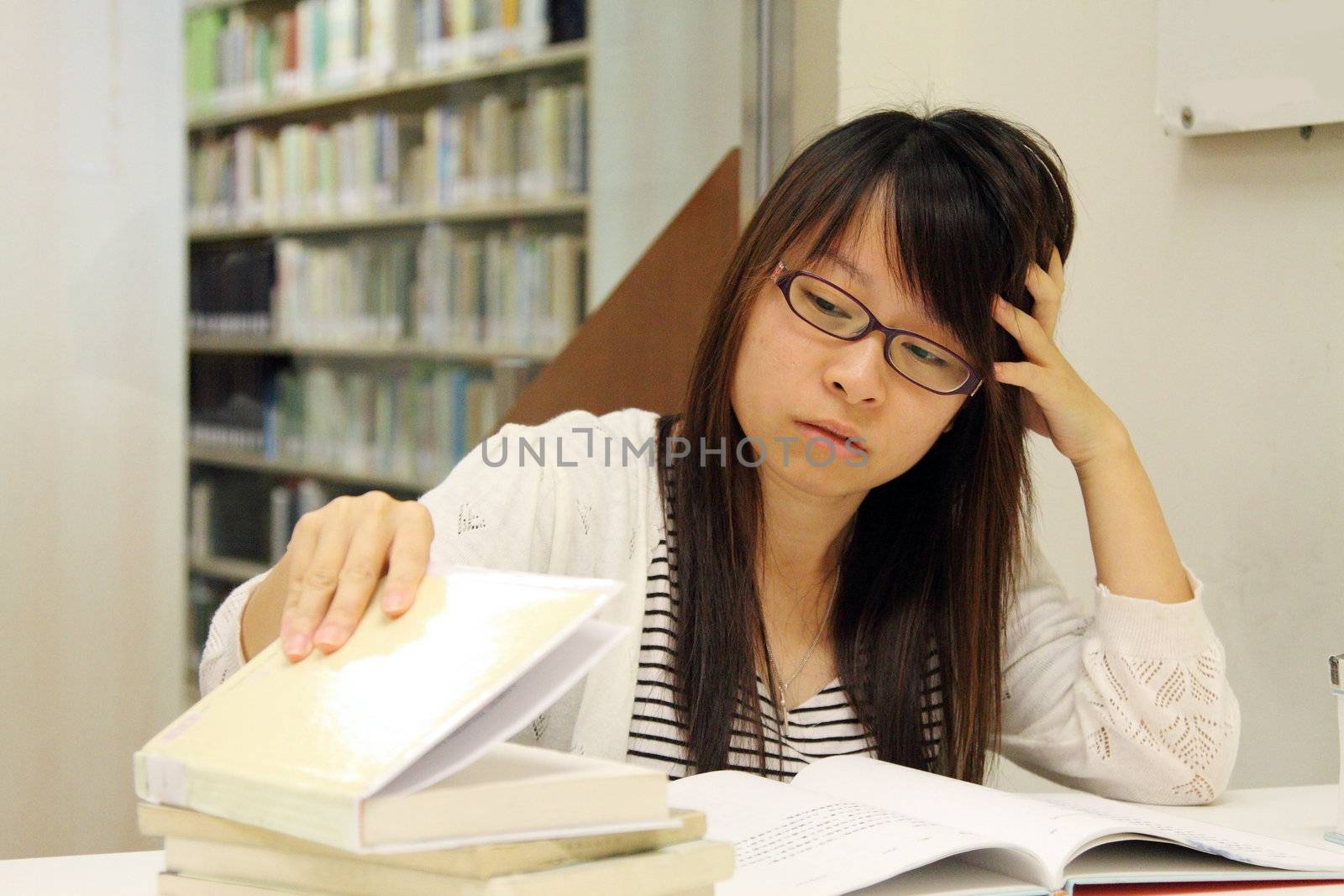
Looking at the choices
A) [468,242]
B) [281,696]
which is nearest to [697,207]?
[468,242]

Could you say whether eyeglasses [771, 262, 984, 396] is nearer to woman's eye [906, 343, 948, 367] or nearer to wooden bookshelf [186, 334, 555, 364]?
woman's eye [906, 343, 948, 367]

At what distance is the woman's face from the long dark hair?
0.02m

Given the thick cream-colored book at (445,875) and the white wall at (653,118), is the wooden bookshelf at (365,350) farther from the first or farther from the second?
the thick cream-colored book at (445,875)

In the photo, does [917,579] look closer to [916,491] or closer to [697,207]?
[916,491]

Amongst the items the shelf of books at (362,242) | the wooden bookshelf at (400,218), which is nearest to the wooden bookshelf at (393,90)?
the shelf of books at (362,242)

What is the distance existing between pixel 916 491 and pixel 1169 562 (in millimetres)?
275

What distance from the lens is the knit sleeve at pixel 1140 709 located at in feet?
3.90

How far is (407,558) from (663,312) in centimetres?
165

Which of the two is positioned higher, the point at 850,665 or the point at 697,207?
the point at 697,207

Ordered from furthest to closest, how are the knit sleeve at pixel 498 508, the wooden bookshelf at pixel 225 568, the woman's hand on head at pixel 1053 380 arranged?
the wooden bookshelf at pixel 225 568 < the woman's hand on head at pixel 1053 380 < the knit sleeve at pixel 498 508

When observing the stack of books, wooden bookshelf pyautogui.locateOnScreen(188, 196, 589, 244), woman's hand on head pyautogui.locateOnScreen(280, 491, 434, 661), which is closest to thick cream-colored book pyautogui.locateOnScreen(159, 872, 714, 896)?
the stack of books

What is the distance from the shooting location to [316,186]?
1.96 m

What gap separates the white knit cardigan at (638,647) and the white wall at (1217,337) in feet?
1.35

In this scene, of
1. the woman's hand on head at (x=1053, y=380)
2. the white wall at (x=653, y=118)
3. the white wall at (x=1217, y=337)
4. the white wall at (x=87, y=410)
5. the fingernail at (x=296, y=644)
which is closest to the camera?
the fingernail at (x=296, y=644)
